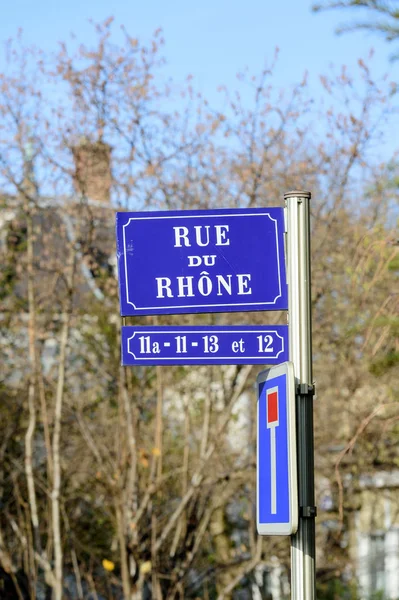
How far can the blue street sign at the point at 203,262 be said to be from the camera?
3.94 meters

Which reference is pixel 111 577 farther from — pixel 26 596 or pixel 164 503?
pixel 26 596

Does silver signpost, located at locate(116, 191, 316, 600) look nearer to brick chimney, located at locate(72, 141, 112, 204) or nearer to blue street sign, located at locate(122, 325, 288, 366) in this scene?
blue street sign, located at locate(122, 325, 288, 366)

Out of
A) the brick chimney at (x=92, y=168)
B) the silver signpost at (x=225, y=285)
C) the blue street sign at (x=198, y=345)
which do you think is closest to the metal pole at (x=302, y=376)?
the silver signpost at (x=225, y=285)

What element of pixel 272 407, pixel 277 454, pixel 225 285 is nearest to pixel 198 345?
pixel 225 285

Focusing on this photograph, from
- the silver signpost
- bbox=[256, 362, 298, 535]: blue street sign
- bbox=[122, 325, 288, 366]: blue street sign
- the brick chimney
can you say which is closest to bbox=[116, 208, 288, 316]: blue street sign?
the silver signpost

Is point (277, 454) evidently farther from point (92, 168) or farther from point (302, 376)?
point (92, 168)

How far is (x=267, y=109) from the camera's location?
12.2 meters

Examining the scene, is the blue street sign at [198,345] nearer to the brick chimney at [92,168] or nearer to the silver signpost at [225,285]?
the silver signpost at [225,285]

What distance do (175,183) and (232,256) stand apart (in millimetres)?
8164

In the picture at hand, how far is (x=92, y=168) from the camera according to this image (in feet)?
39.2

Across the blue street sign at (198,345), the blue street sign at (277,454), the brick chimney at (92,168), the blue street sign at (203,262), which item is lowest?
the blue street sign at (277,454)

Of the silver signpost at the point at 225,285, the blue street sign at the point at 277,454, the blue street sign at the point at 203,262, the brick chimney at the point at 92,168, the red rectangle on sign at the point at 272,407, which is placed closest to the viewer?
the blue street sign at the point at 277,454

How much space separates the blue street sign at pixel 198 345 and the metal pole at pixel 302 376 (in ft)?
0.82

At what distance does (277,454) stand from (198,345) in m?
0.63
